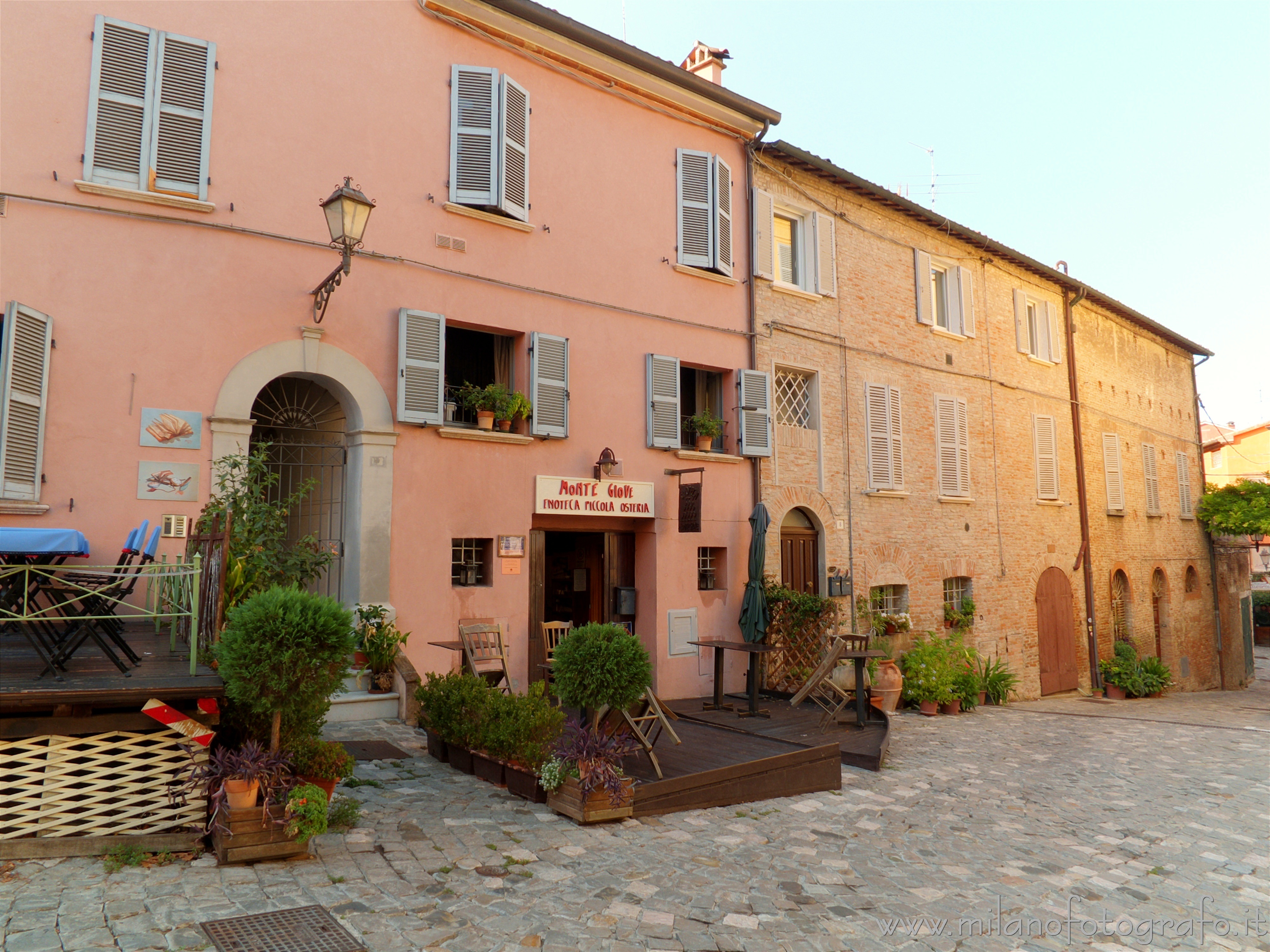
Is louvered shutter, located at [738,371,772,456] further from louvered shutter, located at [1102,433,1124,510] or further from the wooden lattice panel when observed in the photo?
louvered shutter, located at [1102,433,1124,510]

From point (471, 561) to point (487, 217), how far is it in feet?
12.2

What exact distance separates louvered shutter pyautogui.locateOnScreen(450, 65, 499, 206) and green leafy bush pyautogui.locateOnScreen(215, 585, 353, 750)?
581cm

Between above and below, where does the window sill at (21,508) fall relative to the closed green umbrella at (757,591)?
above

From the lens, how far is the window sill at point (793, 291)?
480 inches

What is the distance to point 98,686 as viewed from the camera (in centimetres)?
429

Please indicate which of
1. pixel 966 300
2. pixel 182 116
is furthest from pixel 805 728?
pixel 966 300

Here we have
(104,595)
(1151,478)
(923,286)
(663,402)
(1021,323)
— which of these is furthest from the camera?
(1151,478)

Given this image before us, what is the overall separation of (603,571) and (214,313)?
→ 519cm

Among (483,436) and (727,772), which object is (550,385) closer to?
(483,436)

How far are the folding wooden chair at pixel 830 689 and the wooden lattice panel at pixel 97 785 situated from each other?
5.87m

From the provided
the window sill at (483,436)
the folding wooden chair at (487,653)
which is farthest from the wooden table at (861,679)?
the window sill at (483,436)

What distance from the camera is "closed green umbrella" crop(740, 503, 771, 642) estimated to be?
34.3ft

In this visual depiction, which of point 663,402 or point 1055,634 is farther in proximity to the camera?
point 1055,634

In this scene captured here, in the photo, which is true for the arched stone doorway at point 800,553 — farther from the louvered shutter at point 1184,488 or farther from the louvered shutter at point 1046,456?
the louvered shutter at point 1184,488
